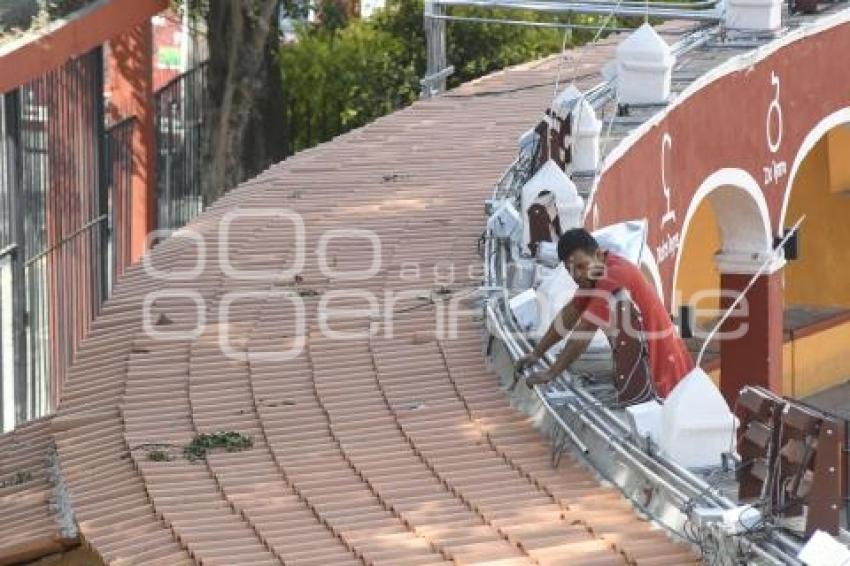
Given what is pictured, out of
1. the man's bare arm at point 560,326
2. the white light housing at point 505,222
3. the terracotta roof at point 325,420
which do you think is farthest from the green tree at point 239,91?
the man's bare arm at point 560,326

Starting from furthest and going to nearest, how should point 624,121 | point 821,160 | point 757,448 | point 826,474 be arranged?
point 821,160, point 624,121, point 757,448, point 826,474

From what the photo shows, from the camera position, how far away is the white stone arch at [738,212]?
1694 centimetres

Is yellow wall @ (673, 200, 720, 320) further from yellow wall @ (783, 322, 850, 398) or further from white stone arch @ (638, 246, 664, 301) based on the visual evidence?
white stone arch @ (638, 246, 664, 301)

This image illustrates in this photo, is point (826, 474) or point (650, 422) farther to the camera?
point (650, 422)

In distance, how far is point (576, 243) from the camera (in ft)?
31.3

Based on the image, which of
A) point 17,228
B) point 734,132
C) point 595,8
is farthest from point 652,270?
point 17,228

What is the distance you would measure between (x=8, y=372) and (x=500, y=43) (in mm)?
9048

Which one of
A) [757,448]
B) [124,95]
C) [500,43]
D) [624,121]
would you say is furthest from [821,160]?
[757,448]

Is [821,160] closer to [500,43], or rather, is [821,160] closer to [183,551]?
[500,43]

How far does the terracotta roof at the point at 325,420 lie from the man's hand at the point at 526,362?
8.6 inches

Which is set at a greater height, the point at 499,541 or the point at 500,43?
the point at 500,43

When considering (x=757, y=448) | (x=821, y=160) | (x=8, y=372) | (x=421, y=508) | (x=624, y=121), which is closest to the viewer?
(x=757, y=448)

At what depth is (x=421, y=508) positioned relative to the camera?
8.79 metres

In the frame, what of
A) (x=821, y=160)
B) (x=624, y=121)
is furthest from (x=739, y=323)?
(x=624, y=121)
